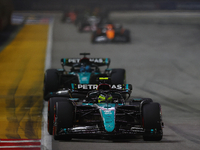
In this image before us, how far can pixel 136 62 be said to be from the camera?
2328 cm

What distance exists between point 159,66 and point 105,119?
12.8 meters

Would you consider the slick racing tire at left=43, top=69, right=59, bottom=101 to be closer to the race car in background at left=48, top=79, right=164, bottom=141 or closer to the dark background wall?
the race car in background at left=48, top=79, right=164, bottom=141

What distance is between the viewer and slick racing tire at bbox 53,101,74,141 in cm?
951

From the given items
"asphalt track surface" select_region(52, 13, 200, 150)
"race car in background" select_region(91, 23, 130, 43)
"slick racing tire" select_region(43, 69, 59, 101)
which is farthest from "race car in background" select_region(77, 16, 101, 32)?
"slick racing tire" select_region(43, 69, 59, 101)

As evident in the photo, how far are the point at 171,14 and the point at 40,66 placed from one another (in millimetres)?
30713

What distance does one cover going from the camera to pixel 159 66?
2211 centimetres

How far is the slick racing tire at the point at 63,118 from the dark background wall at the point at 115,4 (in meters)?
42.0

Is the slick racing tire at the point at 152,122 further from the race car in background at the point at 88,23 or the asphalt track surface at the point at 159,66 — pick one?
the race car in background at the point at 88,23

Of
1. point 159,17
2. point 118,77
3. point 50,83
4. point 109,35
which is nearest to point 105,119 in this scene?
point 50,83

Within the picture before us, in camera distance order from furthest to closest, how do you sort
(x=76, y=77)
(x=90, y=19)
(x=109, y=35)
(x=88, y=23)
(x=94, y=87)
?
1. (x=90, y=19)
2. (x=88, y=23)
3. (x=109, y=35)
4. (x=76, y=77)
5. (x=94, y=87)

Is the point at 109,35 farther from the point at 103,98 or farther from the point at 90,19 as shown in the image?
the point at 103,98

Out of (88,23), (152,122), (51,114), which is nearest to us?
(152,122)

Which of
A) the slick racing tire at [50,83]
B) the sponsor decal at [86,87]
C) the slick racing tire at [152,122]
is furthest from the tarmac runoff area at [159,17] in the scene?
the slick racing tire at [152,122]

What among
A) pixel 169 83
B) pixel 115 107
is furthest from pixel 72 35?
pixel 115 107
